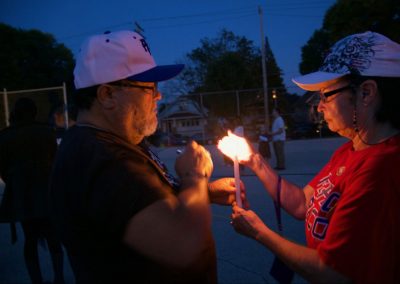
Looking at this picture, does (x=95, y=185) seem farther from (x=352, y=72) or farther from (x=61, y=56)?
(x=61, y=56)

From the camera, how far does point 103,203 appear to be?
47.5 inches

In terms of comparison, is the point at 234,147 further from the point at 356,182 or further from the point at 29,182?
the point at 29,182

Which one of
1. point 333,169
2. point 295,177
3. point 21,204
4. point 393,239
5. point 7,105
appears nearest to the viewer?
point 393,239

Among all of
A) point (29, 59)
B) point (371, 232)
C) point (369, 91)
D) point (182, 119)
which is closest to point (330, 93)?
point (369, 91)

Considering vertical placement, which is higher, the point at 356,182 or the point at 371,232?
the point at 356,182

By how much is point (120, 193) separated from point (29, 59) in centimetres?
4838

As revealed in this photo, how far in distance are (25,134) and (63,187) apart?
3.05 metres

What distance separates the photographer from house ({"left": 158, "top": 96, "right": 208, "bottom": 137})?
869 inches

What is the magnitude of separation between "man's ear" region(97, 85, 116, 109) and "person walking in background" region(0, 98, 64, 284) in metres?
2.79

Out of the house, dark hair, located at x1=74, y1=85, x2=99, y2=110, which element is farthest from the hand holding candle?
the house

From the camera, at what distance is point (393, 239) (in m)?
1.35

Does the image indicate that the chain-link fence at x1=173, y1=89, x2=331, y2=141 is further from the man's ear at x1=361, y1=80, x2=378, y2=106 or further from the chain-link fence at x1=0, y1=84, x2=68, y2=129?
the man's ear at x1=361, y1=80, x2=378, y2=106

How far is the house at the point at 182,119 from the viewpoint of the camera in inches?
869

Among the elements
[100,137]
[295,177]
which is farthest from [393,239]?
[295,177]
